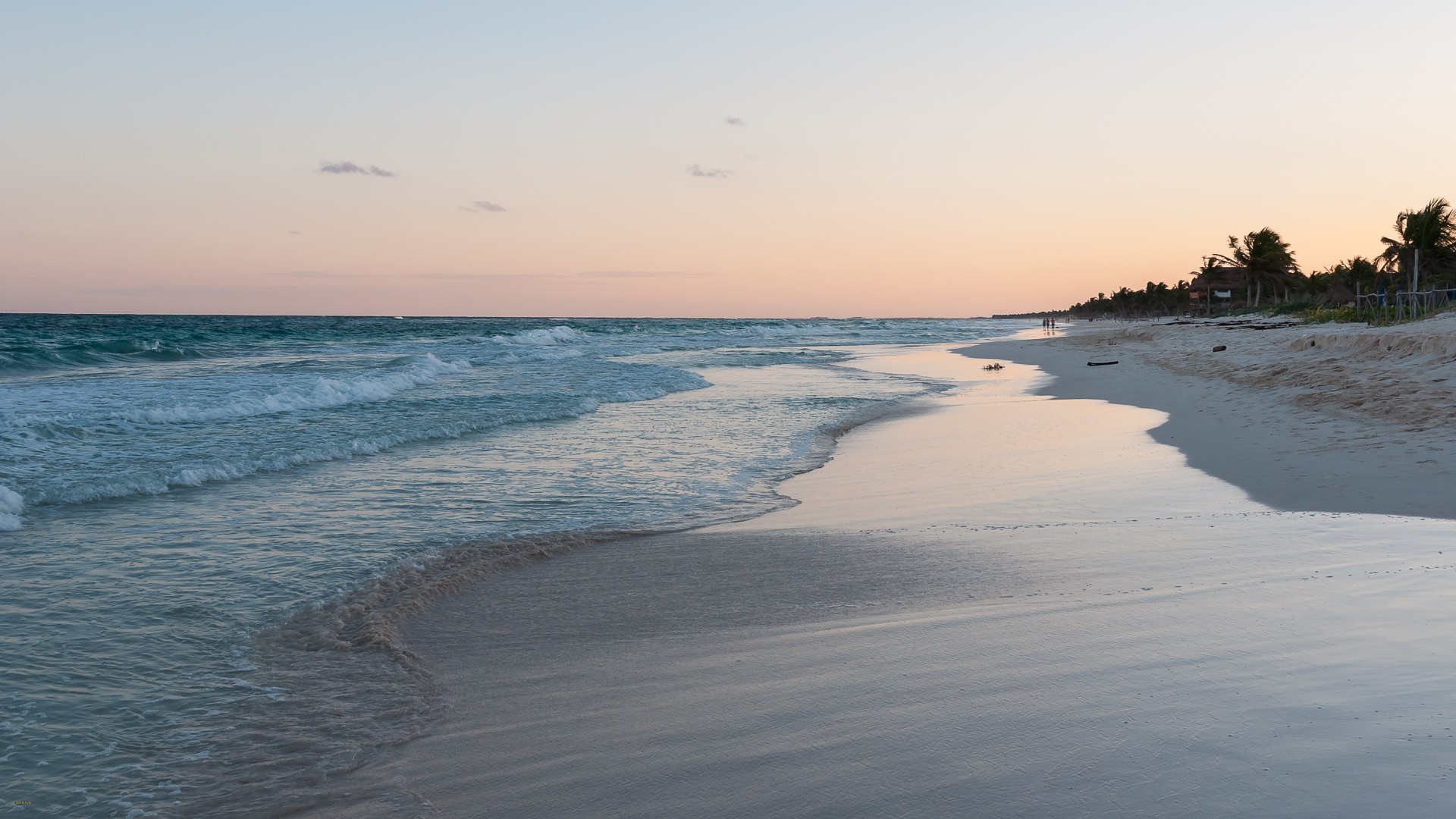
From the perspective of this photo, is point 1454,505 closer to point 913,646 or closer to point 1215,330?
point 913,646

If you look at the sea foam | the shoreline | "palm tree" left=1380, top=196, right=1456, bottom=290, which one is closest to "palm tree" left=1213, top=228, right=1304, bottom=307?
"palm tree" left=1380, top=196, right=1456, bottom=290

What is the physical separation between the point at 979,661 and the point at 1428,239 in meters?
→ 54.2

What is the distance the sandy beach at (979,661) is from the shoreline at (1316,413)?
10 cm

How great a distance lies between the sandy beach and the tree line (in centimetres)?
3660

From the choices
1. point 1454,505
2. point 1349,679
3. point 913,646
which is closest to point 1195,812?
point 1349,679

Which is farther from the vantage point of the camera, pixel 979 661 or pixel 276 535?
pixel 276 535

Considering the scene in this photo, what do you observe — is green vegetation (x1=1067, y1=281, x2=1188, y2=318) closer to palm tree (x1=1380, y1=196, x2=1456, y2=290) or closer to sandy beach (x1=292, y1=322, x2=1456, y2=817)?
palm tree (x1=1380, y1=196, x2=1456, y2=290)

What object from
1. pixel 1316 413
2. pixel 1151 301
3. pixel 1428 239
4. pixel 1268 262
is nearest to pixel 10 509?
pixel 1316 413

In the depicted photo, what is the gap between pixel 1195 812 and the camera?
8.34 ft

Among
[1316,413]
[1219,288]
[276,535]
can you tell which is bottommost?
[276,535]

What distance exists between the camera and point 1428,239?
143 feet

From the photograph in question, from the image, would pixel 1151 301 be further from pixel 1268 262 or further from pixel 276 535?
pixel 276 535

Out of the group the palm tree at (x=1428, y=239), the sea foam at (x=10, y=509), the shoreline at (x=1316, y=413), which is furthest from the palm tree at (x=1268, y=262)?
the sea foam at (x=10, y=509)

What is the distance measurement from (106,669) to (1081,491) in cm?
756
